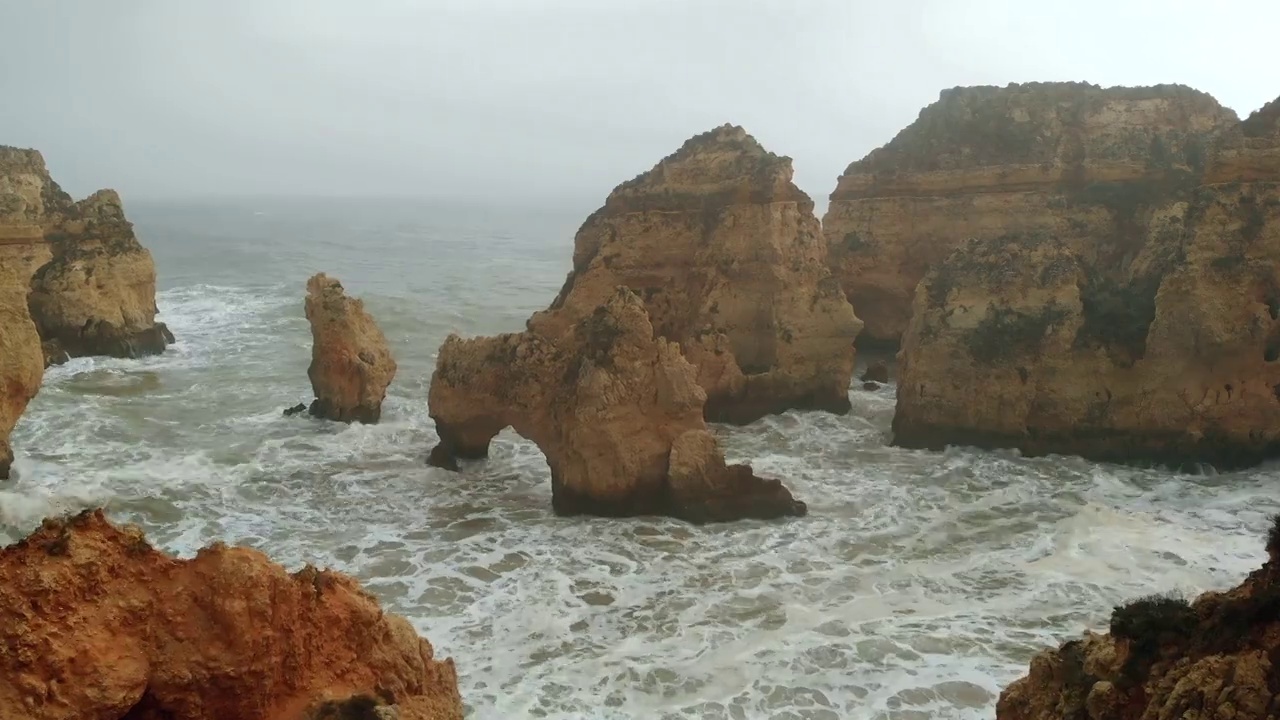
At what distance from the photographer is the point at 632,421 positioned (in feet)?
45.7

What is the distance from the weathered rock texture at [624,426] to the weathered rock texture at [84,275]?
16291 mm

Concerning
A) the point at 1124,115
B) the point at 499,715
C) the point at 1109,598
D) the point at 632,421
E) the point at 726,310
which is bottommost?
the point at 499,715

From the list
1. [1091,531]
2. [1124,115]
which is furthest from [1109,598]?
[1124,115]

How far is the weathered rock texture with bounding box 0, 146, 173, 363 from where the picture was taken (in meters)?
25.0

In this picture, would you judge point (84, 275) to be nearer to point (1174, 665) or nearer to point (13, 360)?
point (13, 360)

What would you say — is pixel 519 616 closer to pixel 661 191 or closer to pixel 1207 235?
pixel 661 191

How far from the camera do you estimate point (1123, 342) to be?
16.7 m

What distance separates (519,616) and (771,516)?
4.50 metres

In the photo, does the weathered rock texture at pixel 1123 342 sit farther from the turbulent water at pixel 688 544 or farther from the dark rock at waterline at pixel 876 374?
the dark rock at waterline at pixel 876 374

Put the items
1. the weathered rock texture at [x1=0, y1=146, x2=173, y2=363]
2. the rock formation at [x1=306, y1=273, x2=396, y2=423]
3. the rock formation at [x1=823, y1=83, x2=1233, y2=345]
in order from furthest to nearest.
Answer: the weathered rock texture at [x1=0, y1=146, x2=173, y2=363]
the rock formation at [x1=823, y1=83, x2=1233, y2=345]
the rock formation at [x1=306, y1=273, x2=396, y2=423]

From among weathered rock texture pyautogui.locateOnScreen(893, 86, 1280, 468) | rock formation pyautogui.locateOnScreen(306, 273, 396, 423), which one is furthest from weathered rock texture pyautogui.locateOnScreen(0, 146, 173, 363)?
weathered rock texture pyautogui.locateOnScreen(893, 86, 1280, 468)

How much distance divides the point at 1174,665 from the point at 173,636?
5.73 m

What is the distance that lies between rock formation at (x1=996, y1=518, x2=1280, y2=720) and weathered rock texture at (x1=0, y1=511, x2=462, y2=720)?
4.11 metres

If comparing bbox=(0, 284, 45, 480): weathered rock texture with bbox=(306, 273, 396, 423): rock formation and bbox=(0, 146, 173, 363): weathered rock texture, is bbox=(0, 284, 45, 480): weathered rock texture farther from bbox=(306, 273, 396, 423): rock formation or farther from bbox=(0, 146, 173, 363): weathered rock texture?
bbox=(0, 146, 173, 363): weathered rock texture
